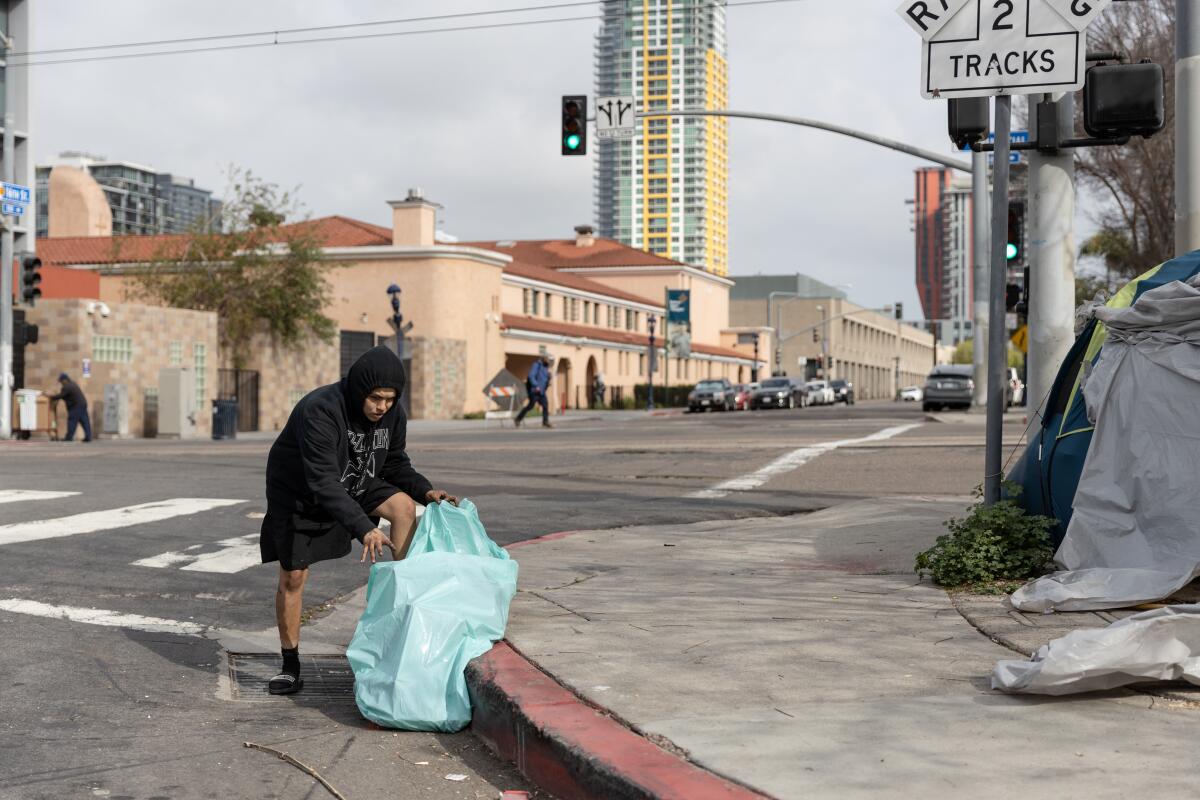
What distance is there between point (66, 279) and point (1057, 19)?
38.2 m

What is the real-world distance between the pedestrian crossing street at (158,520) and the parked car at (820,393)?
5724 cm

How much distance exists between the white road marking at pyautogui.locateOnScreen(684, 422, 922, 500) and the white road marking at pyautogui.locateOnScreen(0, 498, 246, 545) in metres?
5.13

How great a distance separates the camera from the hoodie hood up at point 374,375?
549 centimetres

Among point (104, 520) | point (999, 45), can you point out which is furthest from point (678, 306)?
point (999, 45)

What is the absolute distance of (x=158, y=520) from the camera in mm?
11227

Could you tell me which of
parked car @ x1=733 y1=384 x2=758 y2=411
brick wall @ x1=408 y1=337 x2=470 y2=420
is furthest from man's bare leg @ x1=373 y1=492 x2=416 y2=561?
parked car @ x1=733 y1=384 x2=758 y2=411

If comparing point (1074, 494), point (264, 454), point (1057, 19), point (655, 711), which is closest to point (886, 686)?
point (655, 711)

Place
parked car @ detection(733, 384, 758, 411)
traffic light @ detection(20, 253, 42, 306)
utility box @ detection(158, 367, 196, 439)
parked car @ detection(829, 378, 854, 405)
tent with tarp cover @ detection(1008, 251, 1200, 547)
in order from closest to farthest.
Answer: tent with tarp cover @ detection(1008, 251, 1200, 547) → traffic light @ detection(20, 253, 42, 306) → utility box @ detection(158, 367, 196, 439) → parked car @ detection(733, 384, 758, 411) → parked car @ detection(829, 378, 854, 405)

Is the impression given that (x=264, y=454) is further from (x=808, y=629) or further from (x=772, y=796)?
(x=772, y=796)

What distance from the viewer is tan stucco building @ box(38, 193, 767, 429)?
44906 millimetres

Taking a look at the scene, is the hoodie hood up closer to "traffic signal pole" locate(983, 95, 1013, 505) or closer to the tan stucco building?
"traffic signal pole" locate(983, 95, 1013, 505)

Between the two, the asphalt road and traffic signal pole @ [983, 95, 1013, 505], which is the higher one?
traffic signal pole @ [983, 95, 1013, 505]

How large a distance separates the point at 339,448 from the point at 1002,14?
4.24 m

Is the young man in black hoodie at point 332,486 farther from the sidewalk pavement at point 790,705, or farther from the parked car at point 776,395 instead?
the parked car at point 776,395
